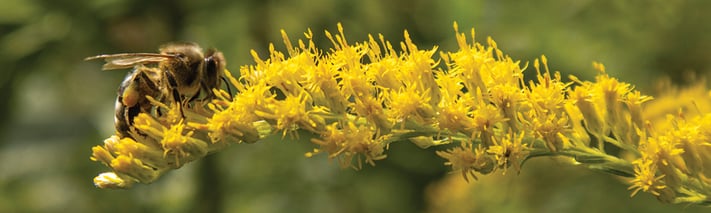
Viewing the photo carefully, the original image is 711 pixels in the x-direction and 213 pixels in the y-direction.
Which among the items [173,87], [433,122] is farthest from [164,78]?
[433,122]

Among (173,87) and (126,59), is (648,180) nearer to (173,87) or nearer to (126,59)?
(173,87)

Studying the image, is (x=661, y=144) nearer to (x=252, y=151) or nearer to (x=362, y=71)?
(x=362, y=71)

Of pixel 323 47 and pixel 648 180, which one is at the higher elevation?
pixel 323 47

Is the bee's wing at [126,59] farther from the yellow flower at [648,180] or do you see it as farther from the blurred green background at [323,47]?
the yellow flower at [648,180]

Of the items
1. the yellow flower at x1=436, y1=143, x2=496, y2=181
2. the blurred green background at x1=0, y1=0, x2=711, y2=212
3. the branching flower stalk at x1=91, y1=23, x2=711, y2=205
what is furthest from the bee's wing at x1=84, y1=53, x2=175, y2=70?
the blurred green background at x1=0, y1=0, x2=711, y2=212

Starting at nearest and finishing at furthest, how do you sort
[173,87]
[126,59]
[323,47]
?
[126,59] < [173,87] < [323,47]

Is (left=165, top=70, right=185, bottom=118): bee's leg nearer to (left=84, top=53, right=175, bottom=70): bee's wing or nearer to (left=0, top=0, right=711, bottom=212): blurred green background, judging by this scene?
(left=84, top=53, right=175, bottom=70): bee's wing

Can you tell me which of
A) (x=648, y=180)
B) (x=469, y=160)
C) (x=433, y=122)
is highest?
(x=433, y=122)
